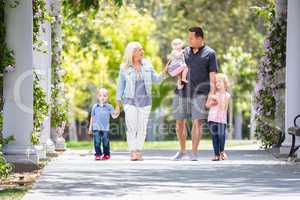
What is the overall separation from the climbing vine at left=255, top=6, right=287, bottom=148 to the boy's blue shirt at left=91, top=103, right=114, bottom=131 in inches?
135

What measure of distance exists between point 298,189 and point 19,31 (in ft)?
17.2

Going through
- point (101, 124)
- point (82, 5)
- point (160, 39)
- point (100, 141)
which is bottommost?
point (100, 141)

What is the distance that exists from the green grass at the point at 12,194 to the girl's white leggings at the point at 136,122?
541cm

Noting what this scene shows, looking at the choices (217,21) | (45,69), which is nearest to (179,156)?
(45,69)

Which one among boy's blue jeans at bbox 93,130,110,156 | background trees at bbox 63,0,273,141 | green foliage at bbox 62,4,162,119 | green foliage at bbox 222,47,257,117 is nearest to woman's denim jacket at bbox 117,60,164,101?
boy's blue jeans at bbox 93,130,110,156

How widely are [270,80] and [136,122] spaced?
362 centimetres

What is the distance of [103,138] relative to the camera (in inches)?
717

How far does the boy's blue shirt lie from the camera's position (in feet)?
59.5

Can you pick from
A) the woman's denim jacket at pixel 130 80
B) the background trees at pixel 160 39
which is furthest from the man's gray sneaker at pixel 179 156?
the background trees at pixel 160 39

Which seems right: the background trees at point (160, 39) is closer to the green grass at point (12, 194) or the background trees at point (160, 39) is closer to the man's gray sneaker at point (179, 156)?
the man's gray sneaker at point (179, 156)

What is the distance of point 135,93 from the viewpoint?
57.8 feet

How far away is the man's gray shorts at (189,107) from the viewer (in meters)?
17.5

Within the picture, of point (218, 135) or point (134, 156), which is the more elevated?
point (218, 135)

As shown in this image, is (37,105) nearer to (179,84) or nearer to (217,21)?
(179,84)
